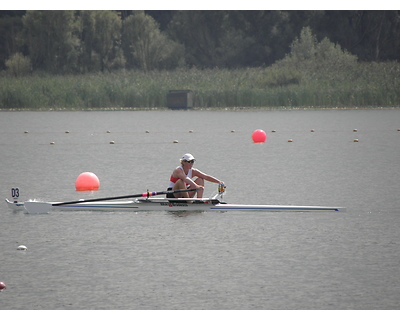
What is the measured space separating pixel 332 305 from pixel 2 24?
76867 millimetres

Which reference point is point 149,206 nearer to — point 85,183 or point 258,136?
point 85,183

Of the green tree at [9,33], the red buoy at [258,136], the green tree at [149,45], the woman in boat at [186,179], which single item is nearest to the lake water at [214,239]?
the woman in boat at [186,179]

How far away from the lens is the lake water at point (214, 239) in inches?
372

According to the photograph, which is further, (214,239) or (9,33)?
(9,33)

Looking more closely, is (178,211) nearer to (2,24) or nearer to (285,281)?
(285,281)

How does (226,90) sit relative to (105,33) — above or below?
below

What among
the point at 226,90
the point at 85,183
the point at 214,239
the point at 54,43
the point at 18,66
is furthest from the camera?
the point at 54,43

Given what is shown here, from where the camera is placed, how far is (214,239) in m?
12.6

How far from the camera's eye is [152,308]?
8914 mm

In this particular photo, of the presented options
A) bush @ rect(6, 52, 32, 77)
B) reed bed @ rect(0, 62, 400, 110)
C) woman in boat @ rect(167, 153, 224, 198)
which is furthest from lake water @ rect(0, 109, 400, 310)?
bush @ rect(6, 52, 32, 77)

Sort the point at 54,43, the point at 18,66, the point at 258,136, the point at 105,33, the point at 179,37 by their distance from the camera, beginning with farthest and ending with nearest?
the point at 179,37, the point at 105,33, the point at 54,43, the point at 18,66, the point at 258,136

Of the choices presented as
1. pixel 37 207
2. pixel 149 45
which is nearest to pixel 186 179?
pixel 37 207

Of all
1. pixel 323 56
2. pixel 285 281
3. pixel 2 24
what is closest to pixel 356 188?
pixel 285 281

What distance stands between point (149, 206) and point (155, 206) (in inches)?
4.1
